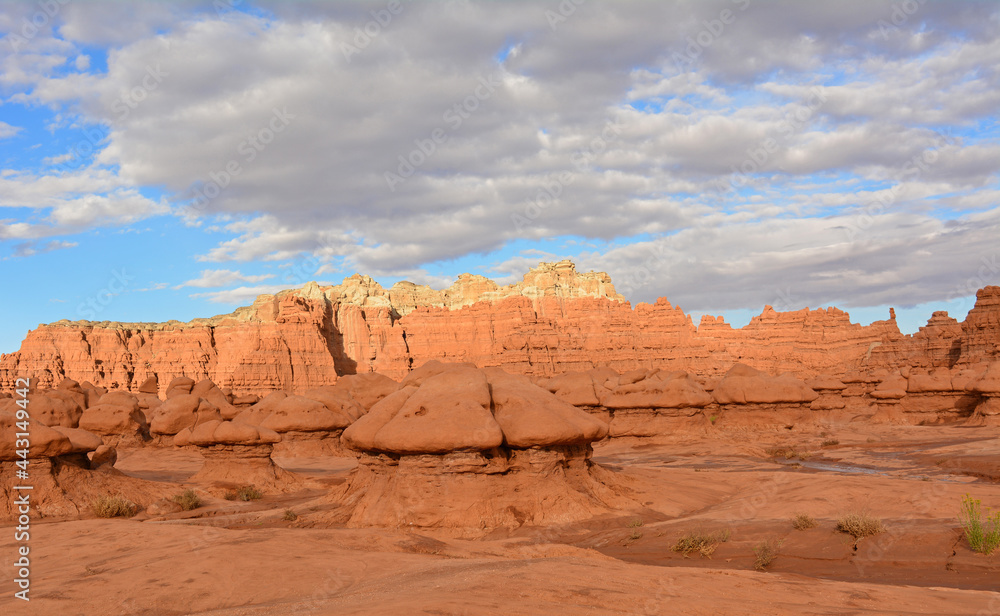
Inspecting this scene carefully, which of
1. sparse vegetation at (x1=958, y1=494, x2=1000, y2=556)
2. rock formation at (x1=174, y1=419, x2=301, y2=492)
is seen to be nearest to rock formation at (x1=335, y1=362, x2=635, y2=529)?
sparse vegetation at (x1=958, y1=494, x2=1000, y2=556)

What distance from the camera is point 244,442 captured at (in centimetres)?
1877

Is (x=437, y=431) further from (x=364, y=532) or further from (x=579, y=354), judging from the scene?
(x=579, y=354)

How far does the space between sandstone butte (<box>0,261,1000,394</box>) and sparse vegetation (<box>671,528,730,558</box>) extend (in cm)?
7874

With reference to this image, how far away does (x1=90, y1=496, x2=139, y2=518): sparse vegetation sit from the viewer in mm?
14070

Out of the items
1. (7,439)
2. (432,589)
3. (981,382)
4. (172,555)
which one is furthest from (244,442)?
(981,382)

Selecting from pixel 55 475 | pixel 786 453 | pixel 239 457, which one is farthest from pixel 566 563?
pixel 786 453

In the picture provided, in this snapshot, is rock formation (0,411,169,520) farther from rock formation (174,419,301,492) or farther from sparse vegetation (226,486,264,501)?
rock formation (174,419,301,492)

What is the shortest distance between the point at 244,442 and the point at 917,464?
19972 mm

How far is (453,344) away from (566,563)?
101m

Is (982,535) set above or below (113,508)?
above

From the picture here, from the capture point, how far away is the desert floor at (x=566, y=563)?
5.79 metres

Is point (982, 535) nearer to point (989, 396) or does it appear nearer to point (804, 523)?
point (804, 523)

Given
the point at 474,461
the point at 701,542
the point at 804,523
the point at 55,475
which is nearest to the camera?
the point at 701,542

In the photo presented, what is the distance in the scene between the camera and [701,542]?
9.50m
